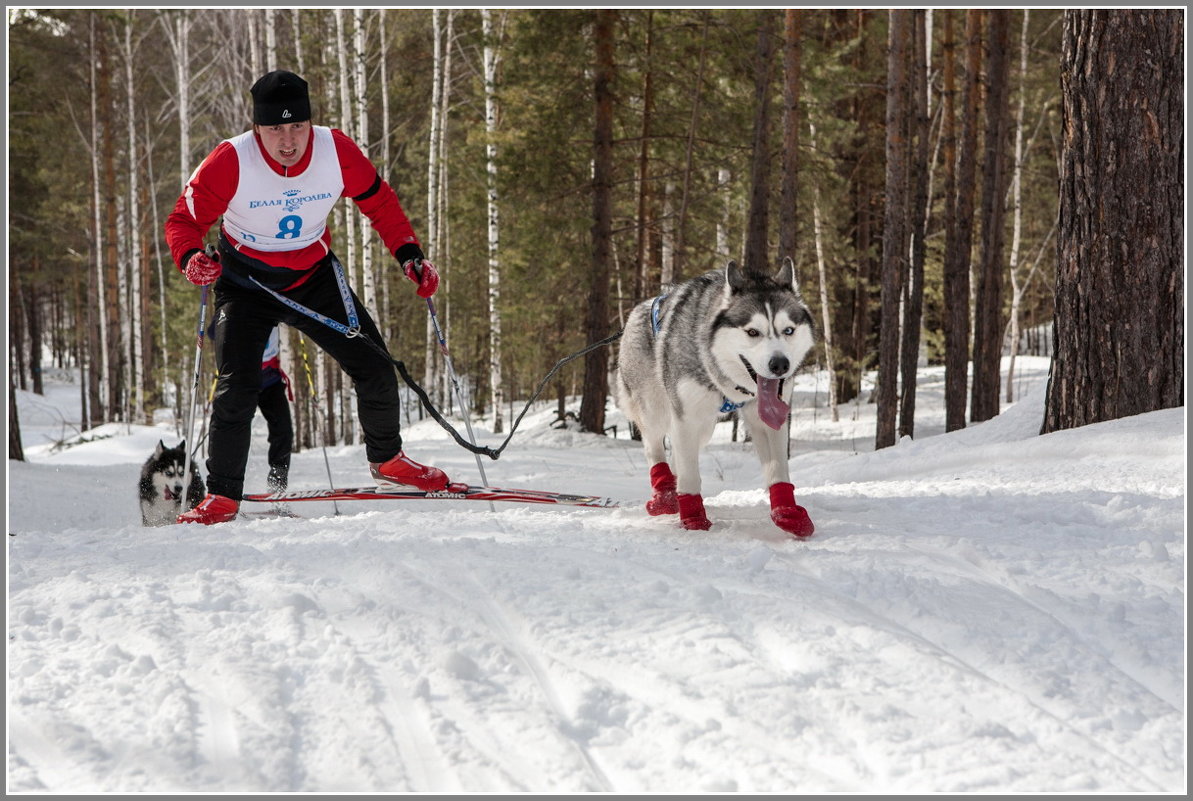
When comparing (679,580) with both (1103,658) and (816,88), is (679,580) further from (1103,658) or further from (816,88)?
(816,88)

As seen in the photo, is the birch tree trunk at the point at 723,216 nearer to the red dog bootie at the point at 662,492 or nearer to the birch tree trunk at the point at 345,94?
the birch tree trunk at the point at 345,94

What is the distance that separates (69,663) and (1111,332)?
560 centimetres

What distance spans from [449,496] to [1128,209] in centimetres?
452

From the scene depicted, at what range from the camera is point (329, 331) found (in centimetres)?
512

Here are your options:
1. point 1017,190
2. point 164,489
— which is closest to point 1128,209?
point 164,489

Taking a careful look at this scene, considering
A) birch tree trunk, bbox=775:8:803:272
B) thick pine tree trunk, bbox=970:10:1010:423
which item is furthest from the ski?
thick pine tree trunk, bbox=970:10:1010:423

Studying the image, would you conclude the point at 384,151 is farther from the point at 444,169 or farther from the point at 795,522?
the point at 795,522

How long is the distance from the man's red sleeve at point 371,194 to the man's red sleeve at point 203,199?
60cm

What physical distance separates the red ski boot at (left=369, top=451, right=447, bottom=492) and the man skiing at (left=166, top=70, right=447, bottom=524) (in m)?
0.26

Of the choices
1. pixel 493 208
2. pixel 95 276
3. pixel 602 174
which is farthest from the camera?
pixel 95 276

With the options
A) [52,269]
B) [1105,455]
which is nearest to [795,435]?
[1105,455]

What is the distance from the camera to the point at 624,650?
2650mm

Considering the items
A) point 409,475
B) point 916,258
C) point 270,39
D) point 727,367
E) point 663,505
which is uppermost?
point 270,39

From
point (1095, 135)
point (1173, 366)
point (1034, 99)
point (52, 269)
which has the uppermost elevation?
point (1034, 99)
